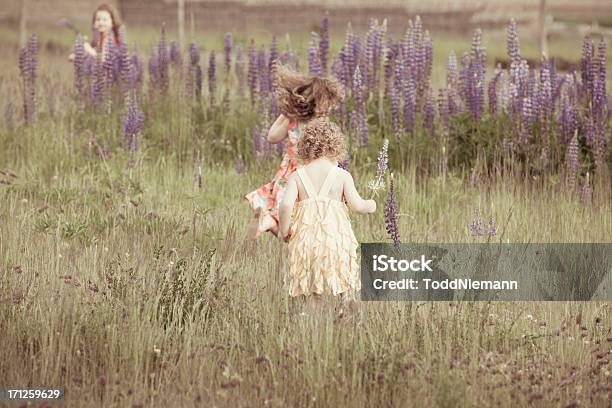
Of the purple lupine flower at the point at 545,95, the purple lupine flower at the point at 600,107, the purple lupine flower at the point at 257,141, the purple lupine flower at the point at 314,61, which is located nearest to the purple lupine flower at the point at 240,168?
the purple lupine flower at the point at 257,141

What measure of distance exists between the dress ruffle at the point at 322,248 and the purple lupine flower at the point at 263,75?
12.1 feet

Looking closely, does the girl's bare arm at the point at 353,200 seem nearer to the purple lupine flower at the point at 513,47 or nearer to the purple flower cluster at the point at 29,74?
the purple lupine flower at the point at 513,47

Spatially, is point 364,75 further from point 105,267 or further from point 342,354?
point 342,354

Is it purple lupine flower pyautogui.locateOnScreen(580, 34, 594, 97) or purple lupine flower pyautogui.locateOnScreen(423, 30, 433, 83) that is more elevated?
purple lupine flower pyautogui.locateOnScreen(423, 30, 433, 83)

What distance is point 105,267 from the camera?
5.40m

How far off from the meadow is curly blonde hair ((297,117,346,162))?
2.17ft

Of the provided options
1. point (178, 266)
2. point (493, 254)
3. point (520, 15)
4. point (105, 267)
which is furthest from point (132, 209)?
point (520, 15)

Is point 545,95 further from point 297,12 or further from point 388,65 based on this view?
point 297,12

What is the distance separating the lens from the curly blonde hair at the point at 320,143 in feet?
16.0

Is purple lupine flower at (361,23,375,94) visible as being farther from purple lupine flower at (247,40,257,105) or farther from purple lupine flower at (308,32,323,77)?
purple lupine flower at (247,40,257,105)

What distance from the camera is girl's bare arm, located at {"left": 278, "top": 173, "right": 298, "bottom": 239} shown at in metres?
4.85

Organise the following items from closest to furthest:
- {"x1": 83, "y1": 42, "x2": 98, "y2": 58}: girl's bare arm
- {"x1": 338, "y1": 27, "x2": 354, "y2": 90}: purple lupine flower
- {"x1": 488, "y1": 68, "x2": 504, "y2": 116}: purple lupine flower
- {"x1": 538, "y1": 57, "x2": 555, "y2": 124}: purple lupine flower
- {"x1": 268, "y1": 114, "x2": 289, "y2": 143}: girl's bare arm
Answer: {"x1": 268, "y1": 114, "x2": 289, "y2": 143}: girl's bare arm < {"x1": 538, "y1": 57, "x2": 555, "y2": 124}: purple lupine flower < {"x1": 488, "y1": 68, "x2": 504, "y2": 116}: purple lupine flower < {"x1": 338, "y1": 27, "x2": 354, "y2": 90}: purple lupine flower < {"x1": 83, "y1": 42, "x2": 98, "y2": 58}: girl's bare arm

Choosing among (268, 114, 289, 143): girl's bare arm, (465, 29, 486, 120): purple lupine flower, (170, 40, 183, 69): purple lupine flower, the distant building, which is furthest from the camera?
the distant building

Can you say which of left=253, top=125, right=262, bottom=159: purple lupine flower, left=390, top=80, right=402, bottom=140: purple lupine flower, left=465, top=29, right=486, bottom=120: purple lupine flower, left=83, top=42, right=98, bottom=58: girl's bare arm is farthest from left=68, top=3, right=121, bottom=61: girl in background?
left=465, top=29, right=486, bottom=120: purple lupine flower
